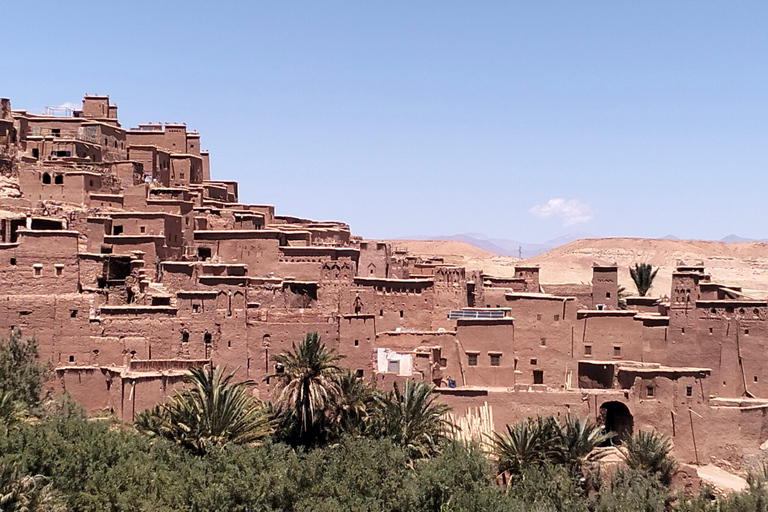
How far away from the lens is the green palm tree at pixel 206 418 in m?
21.0

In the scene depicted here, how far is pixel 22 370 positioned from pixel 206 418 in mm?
5060

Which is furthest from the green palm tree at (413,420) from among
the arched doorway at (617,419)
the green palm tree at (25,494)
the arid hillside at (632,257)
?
the arid hillside at (632,257)

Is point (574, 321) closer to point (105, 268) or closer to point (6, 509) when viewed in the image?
point (105, 268)

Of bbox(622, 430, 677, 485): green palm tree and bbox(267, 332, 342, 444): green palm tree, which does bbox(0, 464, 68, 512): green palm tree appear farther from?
bbox(622, 430, 677, 485): green palm tree

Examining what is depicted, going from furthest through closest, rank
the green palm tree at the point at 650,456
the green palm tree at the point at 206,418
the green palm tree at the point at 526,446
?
the green palm tree at the point at 650,456 < the green palm tree at the point at 526,446 < the green palm tree at the point at 206,418

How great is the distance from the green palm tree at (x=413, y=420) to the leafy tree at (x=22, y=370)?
8.46m

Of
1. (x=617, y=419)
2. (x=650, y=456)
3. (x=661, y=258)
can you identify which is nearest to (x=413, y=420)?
(x=650, y=456)

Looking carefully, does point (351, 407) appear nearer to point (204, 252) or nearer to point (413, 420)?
point (413, 420)

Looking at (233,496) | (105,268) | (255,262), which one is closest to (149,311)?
(105,268)

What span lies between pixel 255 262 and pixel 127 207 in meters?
5.37

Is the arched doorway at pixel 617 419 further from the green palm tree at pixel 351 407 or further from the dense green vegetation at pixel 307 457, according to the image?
the green palm tree at pixel 351 407

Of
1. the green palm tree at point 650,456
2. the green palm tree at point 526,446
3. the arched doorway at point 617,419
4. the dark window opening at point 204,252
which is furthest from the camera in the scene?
the dark window opening at point 204,252

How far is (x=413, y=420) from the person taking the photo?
75.1ft

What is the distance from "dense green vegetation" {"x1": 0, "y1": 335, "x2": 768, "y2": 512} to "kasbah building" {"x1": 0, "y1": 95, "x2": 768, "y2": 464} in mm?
1106
